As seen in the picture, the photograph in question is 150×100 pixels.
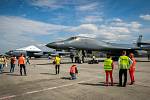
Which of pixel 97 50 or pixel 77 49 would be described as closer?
pixel 77 49

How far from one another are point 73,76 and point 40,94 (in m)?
4.83

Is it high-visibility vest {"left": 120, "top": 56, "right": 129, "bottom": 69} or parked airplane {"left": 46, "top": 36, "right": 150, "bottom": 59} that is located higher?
parked airplane {"left": 46, "top": 36, "right": 150, "bottom": 59}

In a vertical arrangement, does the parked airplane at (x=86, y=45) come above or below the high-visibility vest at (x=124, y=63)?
above

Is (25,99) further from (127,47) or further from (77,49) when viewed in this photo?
(127,47)

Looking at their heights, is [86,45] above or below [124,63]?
above

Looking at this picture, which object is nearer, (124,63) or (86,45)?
(124,63)

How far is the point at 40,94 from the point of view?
26.3ft

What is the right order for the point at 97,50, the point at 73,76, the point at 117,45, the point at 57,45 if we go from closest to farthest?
the point at 73,76, the point at 57,45, the point at 97,50, the point at 117,45

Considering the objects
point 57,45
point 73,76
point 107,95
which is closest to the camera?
point 107,95

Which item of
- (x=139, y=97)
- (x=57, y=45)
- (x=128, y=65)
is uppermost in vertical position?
(x=57, y=45)

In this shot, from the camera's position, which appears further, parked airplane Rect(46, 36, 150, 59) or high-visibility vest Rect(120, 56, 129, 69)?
parked airplane Rect(46, 36, 150, 59)

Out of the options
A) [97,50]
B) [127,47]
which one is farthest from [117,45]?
[97,50]

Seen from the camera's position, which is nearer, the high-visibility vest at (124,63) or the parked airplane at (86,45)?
the high-visibility vest at (124,63)

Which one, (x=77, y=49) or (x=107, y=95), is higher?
(x=77, y=49)
